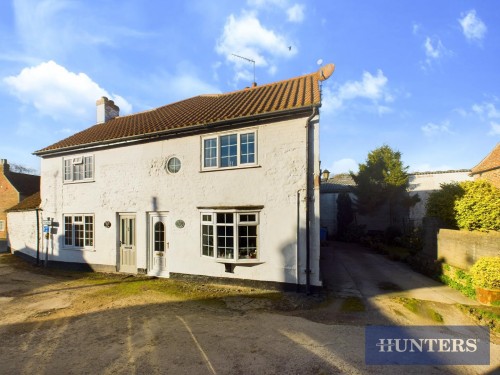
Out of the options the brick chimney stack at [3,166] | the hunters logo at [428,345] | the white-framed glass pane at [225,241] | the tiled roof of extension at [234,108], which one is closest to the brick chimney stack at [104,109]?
the tiled roof of extension at [234,108]

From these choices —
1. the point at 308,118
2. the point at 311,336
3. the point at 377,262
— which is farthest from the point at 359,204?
the point at 311,336

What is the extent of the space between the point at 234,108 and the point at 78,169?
854 centimetres

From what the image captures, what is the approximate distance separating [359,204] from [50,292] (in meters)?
22.4

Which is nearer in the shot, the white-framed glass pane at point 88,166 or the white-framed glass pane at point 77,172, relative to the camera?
the white-framed glass pane at point 88,166

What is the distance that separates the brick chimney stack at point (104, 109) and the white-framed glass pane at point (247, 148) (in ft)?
39.2

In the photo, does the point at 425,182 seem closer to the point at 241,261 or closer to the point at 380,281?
the point at 380,281

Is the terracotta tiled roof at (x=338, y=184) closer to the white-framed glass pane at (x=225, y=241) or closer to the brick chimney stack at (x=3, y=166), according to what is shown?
the white-framed glass pane at (x=225, y=241)

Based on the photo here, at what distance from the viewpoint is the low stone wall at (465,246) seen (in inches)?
340

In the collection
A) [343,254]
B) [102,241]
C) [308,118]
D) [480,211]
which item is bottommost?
[343,254]

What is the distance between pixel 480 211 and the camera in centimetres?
993

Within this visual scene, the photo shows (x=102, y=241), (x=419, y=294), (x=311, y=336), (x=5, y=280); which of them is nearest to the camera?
(x=311, y=336)

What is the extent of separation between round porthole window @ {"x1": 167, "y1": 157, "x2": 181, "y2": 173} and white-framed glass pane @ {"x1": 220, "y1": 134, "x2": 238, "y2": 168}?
6.64ft

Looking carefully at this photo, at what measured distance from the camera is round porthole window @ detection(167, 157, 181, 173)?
11.0m

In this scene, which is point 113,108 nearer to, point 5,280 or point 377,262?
point 5,280
